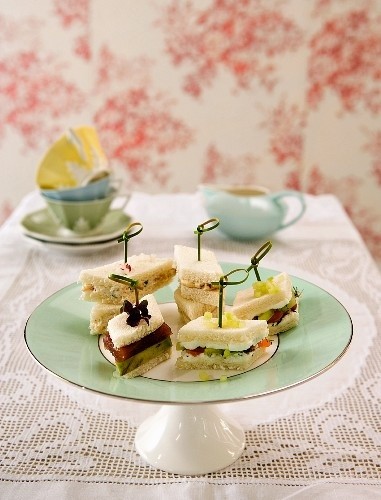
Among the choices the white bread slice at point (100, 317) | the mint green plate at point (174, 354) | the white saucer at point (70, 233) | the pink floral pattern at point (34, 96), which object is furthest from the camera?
the pink floral pattern at point (34, 96)

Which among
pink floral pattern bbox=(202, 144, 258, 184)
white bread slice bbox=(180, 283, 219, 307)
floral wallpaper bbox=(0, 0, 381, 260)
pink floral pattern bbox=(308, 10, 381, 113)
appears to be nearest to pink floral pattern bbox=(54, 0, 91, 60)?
floral wallpaper bbox=(0, 0, 381, 260)

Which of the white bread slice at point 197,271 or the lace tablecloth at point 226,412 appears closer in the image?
the lace tablecloth at point 226,412

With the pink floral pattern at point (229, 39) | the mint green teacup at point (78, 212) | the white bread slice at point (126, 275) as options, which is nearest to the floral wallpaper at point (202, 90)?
the pink floral pattern at point (229, 39)

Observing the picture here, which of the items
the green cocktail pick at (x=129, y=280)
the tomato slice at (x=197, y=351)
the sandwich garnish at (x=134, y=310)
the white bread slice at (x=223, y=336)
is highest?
→ the green cocktail pick at (x=129, y=280)

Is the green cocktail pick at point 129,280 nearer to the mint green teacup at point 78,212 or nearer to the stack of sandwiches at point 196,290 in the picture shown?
the stack of sandwiches at point 196,290

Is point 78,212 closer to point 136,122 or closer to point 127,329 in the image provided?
point 127,329

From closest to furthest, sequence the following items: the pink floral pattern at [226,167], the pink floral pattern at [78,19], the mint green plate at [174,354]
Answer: the mint green plate at [174,354], the pink floral pattern at [78,19], the pink floral pattern at [226,167]

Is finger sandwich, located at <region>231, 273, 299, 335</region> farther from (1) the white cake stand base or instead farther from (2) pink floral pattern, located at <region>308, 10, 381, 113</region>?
(2) pink floral pattern, located at <region>308, 10, 381, 113</region>

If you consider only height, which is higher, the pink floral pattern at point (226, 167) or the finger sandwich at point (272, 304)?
the finger sandwich at point (272, 304)
